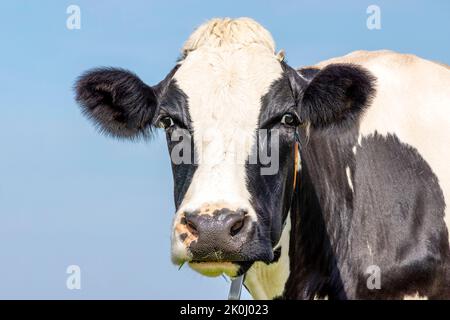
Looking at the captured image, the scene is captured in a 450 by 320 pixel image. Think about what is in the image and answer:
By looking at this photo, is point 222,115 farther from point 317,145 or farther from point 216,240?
point 317,145

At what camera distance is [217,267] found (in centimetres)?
749

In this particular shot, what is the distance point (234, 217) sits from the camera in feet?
24.0

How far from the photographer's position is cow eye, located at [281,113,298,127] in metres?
8.37

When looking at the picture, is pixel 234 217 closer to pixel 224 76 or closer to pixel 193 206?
pixel 193 206

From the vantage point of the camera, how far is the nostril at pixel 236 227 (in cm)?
734

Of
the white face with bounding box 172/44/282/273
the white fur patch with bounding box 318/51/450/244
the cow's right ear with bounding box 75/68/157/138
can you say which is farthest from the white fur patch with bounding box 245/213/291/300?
the cow's right ear with bounding box 75/68/157/138

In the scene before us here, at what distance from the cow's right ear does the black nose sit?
2.07 metres

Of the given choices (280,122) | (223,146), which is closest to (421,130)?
(280,122)

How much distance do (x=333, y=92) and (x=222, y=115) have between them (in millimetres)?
1441

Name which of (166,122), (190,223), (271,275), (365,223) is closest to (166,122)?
(166,122)

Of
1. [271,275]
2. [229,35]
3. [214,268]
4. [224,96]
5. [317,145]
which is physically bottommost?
[271,275]

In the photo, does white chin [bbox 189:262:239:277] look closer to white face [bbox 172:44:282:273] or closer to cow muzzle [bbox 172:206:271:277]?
cow muzzle [bbox 172:206:271:277]

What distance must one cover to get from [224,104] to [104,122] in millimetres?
1853

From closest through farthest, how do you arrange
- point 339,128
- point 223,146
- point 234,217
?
A: point 234,217 < point 223,146 < point 339,128
